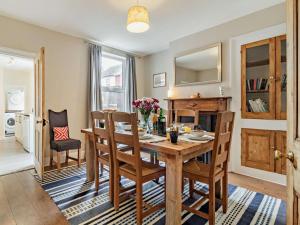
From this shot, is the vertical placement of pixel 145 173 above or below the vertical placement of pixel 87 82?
below

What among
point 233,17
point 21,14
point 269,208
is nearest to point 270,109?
point 269,208

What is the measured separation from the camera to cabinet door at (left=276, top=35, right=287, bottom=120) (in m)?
2.64

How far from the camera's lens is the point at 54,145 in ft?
10.1

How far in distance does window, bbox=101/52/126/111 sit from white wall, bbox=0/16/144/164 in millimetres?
624

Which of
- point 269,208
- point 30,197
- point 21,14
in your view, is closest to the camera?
point 269,208

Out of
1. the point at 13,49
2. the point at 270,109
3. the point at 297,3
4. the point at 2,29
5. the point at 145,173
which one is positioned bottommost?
the point at 145,173

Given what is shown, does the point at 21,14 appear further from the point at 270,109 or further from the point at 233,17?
the point at 270,109

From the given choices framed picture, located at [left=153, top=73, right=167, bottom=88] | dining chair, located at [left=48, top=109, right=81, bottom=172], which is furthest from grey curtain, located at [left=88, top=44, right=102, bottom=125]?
framed picture, located at [left=153, top=73, right=167, bottom=88]

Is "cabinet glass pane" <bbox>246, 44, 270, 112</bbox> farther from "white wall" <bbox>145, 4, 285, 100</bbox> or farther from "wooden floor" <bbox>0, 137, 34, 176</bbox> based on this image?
"wooden floor" <bbox>0, 137, 34, 176</bbox>

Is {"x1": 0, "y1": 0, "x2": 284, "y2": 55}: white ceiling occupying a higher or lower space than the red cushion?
higher

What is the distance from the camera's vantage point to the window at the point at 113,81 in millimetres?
4516

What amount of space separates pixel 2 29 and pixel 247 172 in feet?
14.8

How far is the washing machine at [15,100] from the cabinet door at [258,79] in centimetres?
773

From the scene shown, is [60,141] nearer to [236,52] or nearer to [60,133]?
[60,133]
